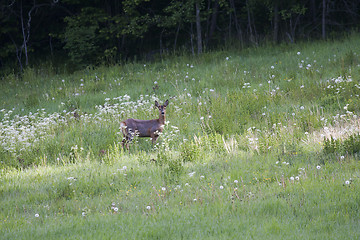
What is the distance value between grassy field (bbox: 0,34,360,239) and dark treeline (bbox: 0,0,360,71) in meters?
4.83

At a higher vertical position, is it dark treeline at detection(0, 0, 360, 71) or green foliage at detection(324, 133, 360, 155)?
dark treeline at detection(0, 0, 360, 71)

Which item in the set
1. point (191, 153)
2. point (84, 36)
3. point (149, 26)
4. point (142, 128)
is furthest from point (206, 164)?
point (149, 26)

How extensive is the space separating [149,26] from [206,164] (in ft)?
44.3

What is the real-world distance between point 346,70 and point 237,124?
478 cm

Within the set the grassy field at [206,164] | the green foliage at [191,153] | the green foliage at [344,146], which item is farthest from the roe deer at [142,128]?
the green foliage at [344,146]

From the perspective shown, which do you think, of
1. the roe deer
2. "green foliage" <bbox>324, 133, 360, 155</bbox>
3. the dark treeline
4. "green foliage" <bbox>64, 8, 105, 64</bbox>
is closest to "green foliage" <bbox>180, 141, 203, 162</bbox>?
the roe deer

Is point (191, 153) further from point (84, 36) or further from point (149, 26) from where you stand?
point (149, 26)

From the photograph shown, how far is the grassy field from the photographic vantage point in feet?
17.2

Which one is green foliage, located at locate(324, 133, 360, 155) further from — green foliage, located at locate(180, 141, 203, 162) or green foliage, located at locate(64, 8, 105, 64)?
green foliage, located at locate(64, 8, 105, 64)

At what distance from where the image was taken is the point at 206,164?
764cm

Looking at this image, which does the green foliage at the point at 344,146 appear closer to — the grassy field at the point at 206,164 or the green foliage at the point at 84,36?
the grassy field at the point at 206,164

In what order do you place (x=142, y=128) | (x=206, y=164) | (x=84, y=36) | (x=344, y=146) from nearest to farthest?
1. (x=344, y=146)
2. (x=206, y=164)
3. (x=142, y=128)
4. (x=84, y=36)

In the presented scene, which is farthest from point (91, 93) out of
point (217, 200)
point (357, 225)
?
point (357, 225)

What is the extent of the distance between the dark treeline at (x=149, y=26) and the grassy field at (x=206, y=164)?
4829 millimetres
